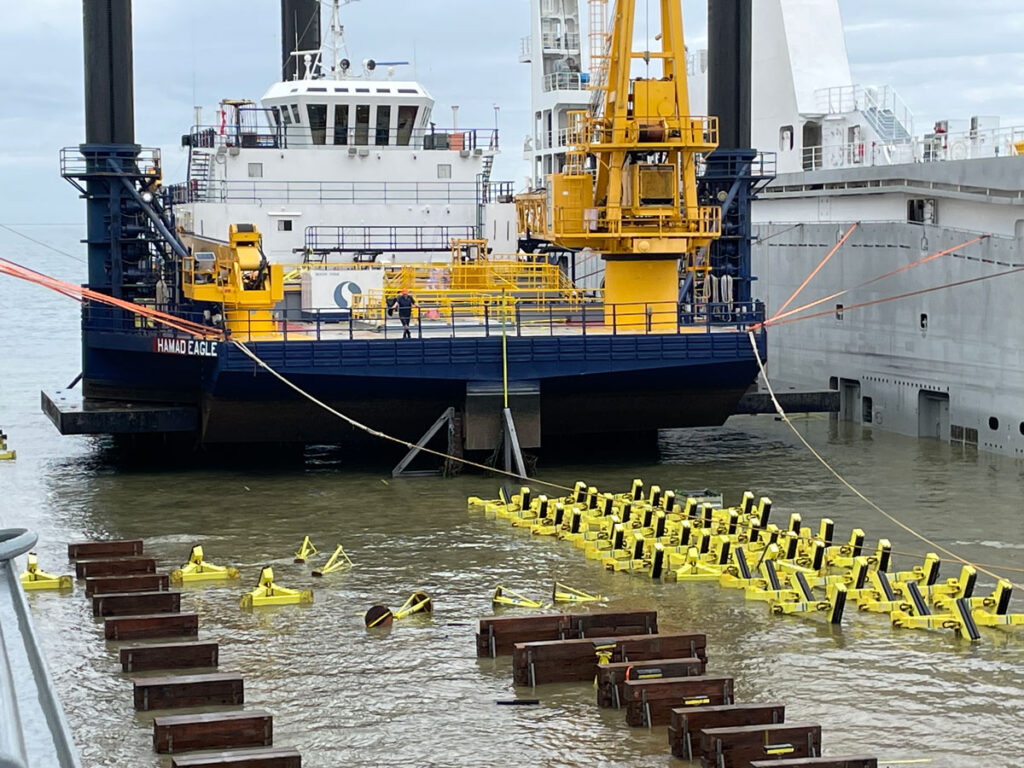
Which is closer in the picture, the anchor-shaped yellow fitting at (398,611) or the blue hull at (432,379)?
the anchor-shaped yellow fitting at (398,611)

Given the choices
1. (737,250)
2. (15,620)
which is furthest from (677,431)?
(15,620)

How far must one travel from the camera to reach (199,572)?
1978 centimetres

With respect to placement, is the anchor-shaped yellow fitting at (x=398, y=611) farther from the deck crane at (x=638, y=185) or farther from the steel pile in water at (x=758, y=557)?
the deck crane at (x=638, y=185)

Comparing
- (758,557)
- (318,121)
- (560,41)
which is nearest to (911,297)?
(318,121)

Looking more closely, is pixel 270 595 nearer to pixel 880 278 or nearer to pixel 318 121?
pixel 318 121

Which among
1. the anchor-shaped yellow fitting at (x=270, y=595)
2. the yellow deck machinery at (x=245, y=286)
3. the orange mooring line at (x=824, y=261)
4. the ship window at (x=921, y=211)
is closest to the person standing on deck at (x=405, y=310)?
the yellow deck machinery at (x=245, y=286)

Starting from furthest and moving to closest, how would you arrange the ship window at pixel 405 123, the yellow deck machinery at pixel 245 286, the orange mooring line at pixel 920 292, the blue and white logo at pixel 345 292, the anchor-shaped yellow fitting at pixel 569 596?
the ship window at pixel 405 123 < the blue and white logo at pixel 345 292 < the orange mooring line at pixel 920 292 < the yellow deck machinery at pixel 245 286 < the anchor-shaped yellow fitting at pixel 569 596

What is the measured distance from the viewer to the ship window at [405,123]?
34.0 meters

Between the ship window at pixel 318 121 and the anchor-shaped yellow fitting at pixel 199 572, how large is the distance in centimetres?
1577

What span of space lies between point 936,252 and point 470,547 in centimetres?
1516

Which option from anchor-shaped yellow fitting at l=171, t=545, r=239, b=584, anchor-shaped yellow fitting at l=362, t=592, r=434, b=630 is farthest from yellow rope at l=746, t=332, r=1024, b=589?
anchor-shaped yellow fitting at l=171, t=545, r=239, b=584

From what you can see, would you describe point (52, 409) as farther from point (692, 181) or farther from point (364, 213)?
point (692, 181)

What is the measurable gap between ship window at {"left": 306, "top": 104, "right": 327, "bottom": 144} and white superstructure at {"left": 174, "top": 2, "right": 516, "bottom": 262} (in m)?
0.02

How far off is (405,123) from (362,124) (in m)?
1.00
